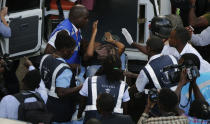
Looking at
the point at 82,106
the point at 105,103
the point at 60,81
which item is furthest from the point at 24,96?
the point at 82,106

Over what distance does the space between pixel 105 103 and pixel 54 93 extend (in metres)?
0.93

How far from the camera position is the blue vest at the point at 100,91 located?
548 centimetres

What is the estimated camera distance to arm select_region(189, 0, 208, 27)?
792cm

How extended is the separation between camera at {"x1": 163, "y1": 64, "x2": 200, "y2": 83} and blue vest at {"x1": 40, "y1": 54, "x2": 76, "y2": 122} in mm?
1004

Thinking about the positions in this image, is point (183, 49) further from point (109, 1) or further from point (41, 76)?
point (109, 1)

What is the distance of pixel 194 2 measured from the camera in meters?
8.02

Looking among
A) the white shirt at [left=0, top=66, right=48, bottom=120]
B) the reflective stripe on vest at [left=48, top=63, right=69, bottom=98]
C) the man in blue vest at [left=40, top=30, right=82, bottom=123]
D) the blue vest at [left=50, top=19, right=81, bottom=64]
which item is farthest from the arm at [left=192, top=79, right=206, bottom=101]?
the blue vest at [left=50, top=19, right=81, bottom=64]

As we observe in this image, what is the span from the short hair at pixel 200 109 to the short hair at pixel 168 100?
0.73ft

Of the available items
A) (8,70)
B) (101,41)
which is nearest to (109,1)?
(101,41)

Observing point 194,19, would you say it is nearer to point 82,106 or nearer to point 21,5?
point 21,5

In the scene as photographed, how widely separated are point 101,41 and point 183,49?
6.94 feet

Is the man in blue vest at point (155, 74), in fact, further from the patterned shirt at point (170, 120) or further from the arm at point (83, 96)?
the patterned shirt at point (170, 120)

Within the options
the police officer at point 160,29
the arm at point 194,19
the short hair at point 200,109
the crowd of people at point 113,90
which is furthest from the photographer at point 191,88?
the arm at point 194,19

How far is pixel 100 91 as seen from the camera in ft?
18.0
